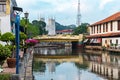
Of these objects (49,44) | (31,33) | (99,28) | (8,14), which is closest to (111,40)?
(99,28)

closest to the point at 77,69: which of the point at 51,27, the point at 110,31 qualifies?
the point at 110,31

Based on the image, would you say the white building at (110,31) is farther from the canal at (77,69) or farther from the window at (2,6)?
the window at (2,6)

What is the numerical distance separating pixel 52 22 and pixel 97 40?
86132mm

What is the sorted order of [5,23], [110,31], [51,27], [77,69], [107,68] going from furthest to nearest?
[51,27], [110,31], [5,23], [107,68], [77,69]

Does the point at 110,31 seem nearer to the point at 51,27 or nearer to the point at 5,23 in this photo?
the point at 5,23

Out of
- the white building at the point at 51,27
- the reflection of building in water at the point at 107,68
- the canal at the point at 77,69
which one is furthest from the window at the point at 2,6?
the white building at the point at 51,27

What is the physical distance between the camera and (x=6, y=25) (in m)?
42.2

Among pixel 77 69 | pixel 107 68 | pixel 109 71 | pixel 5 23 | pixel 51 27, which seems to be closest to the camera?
pixel 109 71

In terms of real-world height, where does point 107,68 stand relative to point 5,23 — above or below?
below

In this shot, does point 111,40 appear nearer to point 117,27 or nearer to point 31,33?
point 117,27

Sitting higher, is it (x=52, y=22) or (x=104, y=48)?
(x=52, y=22)

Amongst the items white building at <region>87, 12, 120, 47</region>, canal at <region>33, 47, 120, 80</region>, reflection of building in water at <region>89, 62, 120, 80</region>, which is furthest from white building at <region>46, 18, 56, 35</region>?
reflection of building in water at <region>89, 62, 120, 80</region>

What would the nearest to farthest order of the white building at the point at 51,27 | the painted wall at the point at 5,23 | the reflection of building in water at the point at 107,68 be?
the reflection of building in water at the point at 107,68
the painted wall at the point at 5,23
the white building at the point at 51,27

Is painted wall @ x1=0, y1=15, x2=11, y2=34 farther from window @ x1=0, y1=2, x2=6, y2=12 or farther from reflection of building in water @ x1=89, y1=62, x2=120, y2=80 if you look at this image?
reflection of building in water @ x1=89, y1=62, x2=120, y2=80
